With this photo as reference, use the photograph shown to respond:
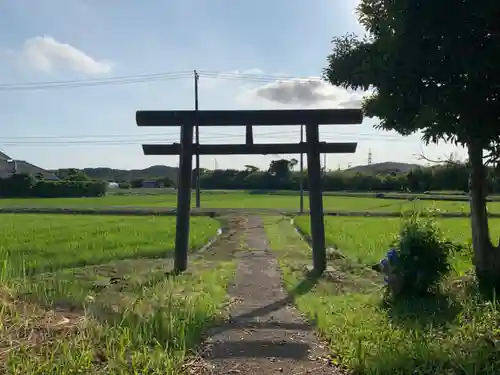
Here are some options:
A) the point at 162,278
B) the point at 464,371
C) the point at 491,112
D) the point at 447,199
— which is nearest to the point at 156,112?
the point at 162,278

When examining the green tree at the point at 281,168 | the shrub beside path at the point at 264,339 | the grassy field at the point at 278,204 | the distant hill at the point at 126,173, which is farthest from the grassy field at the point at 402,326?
the distant hill at the point at 126,173

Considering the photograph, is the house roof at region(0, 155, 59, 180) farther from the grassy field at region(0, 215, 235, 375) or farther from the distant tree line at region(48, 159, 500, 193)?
the grassy field at region(0, 215, 235, 375)

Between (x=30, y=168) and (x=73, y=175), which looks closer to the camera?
(x=73, y=175)

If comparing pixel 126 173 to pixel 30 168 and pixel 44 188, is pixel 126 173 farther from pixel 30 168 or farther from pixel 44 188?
pixel 44 188

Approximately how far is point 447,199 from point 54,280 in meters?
34.9

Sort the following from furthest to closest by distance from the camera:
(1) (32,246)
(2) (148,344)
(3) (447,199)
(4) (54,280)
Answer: (3) (447,199) < (1) (32,246) < (4) (54,280) < (2) (148,344)

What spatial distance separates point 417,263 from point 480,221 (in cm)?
153

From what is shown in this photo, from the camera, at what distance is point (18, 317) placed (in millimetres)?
4734

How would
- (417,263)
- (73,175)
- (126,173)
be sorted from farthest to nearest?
(126,173)
(73,175)
(417,263)

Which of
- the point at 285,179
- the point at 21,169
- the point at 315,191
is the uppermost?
the point at 21,169

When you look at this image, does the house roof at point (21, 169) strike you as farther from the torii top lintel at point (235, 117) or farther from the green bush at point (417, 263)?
the green bush at point (417, 263)

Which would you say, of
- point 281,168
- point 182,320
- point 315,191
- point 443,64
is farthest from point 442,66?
point 281,168

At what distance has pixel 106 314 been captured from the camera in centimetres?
538

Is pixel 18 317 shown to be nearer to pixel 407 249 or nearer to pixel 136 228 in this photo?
pixel 407 249
